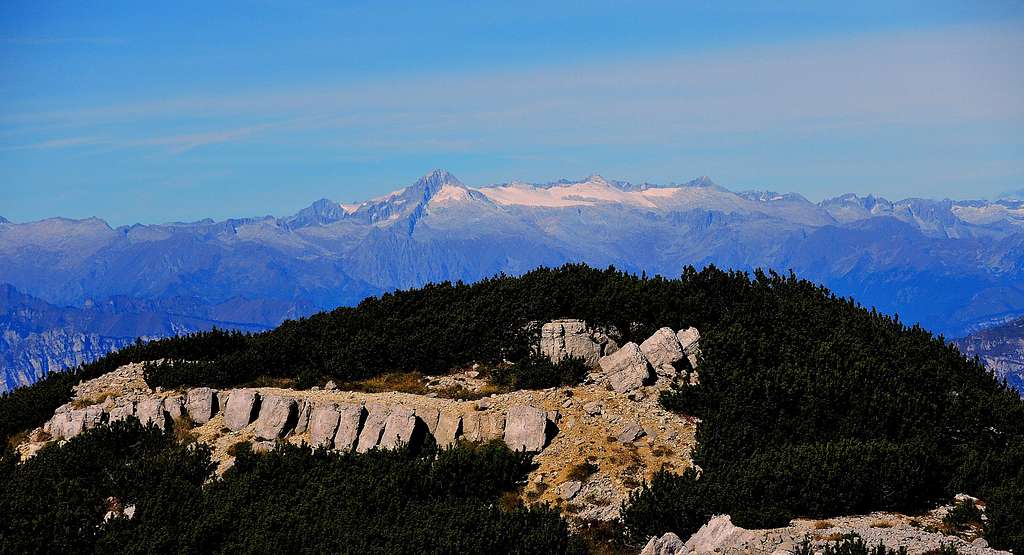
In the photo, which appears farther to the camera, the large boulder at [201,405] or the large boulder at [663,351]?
the large boulder at [201,405]

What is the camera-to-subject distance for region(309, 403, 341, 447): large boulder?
33.6 meters

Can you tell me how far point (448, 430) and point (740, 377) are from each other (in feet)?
37.9

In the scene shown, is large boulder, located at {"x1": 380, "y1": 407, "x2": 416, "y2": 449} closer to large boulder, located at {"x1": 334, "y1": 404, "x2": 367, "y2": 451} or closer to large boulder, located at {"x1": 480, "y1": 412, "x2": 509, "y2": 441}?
large boulder, located at {"x1": 334, "y1": 404, "x2": 367, "y2": 451}

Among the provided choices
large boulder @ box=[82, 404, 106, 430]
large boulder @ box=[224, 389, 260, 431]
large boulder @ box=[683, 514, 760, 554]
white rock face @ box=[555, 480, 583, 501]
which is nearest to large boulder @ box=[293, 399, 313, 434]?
large boulder @ box=[224, 389, 260, 431]

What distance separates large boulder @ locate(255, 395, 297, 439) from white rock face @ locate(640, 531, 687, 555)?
17480mm

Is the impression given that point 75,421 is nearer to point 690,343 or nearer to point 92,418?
point 92,418

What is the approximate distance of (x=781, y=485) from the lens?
24.4 meters

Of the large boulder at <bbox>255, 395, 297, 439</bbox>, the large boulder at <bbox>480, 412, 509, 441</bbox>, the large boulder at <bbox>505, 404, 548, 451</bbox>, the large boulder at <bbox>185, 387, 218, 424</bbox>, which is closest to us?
the large boulder at <bbox>505, 404, 548, 451</bbox>

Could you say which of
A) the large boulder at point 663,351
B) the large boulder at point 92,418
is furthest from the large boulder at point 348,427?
the large boulder at point 663,351

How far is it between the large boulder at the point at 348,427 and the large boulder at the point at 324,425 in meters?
0.21

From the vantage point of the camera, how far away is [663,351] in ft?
121

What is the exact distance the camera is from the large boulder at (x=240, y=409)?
3591 cm

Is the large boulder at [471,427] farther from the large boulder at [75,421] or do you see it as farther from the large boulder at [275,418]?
the large boulder at [75,421]

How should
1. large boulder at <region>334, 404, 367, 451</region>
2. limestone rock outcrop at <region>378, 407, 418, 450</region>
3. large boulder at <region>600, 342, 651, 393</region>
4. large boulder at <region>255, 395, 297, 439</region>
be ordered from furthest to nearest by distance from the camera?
1. large boulder at <region>600, 342, 651, 393</region>
2. large boulder at <region>255, 395, 297, 439</region>
3. large boulder at <region>334, 404, 367, 451</region>
4. limestone rock outcrop at <region>378, 407, 418, 450</region>
